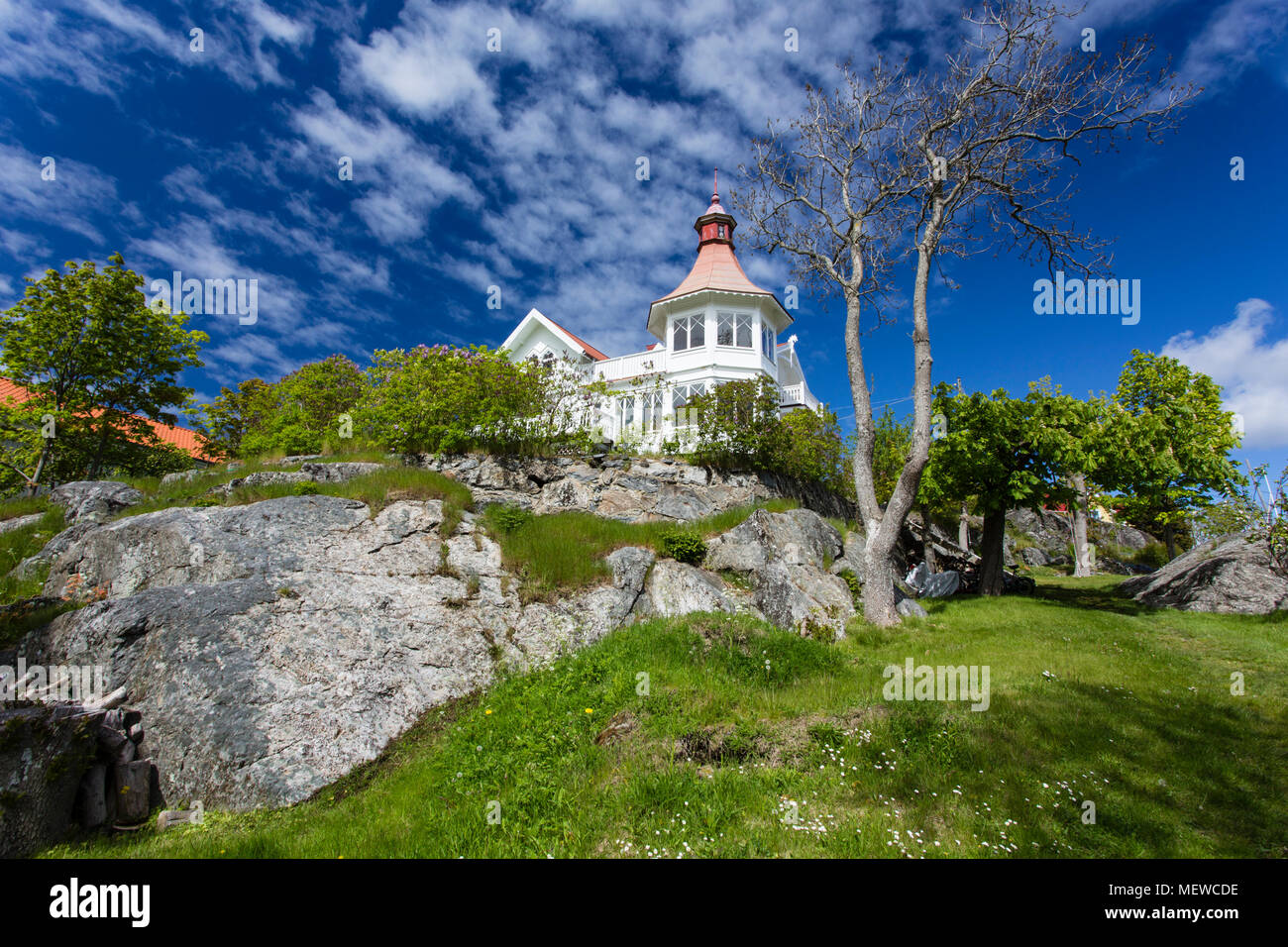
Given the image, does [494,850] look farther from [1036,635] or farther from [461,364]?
[461,364]

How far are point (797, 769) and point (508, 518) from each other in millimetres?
8642

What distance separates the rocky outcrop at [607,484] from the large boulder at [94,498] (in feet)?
21.0

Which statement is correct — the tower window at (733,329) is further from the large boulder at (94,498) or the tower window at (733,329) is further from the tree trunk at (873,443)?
the large boulder at (94,498)

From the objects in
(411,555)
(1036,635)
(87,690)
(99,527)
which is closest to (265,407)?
(99,527)

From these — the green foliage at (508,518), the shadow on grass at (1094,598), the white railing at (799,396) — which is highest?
the white railing at (799,396)

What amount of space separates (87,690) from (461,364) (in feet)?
39.3

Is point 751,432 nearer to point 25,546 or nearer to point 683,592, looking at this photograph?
point 683,592

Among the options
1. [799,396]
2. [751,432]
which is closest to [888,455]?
[799,396]

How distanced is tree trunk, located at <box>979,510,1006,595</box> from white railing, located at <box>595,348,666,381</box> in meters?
15.7

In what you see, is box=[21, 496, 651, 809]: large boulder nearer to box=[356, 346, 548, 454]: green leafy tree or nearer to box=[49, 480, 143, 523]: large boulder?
box=[49, 480, 143, 523]: large boulder

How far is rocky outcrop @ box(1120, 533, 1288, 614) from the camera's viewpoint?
12.8 metres

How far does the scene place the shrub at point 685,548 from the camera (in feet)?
41.2

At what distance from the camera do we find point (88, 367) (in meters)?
16.7

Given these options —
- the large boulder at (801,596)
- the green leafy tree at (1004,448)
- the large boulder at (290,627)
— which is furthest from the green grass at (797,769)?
the green leafy tree at (1004,448)
